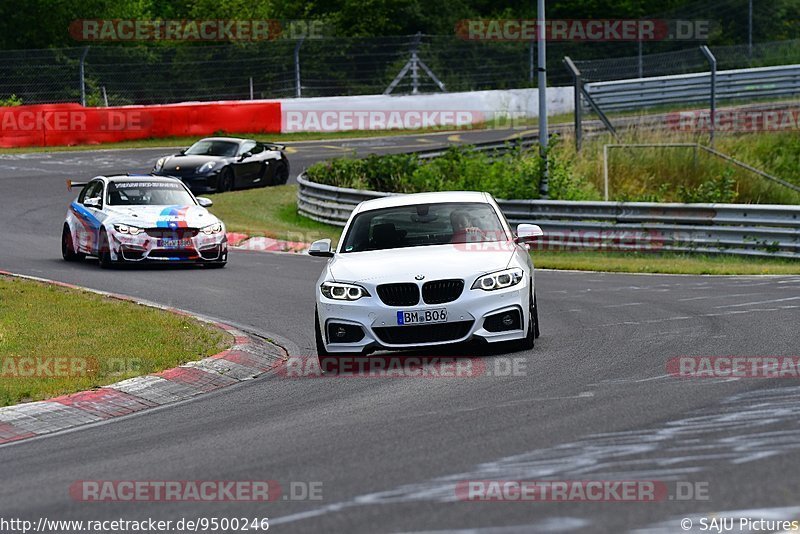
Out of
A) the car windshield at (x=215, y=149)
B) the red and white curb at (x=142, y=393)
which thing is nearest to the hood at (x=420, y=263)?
the red and white curb at (x=142, y=393)

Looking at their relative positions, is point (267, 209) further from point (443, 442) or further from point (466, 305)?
point (443, 442)

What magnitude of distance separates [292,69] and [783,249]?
27215 mm

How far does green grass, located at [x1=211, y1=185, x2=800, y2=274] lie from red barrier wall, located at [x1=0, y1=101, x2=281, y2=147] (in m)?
10.6

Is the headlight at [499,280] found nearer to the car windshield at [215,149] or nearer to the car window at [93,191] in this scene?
the car window at [93,191]

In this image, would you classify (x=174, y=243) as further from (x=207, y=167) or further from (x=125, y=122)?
(x=125, y=122)

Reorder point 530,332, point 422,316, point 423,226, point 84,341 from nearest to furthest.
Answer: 1. point 422,316
2. point 530,332
3. point 423,226
4. point 84,341

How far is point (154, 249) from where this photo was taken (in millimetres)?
20828

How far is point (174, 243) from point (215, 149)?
12547 millimetres

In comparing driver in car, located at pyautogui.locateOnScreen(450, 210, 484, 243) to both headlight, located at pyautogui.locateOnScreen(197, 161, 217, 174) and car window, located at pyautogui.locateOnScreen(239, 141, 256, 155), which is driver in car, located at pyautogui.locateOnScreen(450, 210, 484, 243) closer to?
headlight, located at pyautogui.locateOnScreen(197, 161, 217, 174)

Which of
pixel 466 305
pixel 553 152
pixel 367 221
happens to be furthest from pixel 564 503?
pixel 553 152

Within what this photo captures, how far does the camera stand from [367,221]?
12.9 m

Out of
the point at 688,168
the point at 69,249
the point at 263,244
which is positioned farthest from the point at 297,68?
the point at 69,249

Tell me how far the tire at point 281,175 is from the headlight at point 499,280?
76.3ft

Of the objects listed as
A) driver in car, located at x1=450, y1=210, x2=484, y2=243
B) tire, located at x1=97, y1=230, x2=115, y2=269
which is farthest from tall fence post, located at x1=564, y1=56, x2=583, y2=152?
driver in car, located at x1=450, y1=210, x2=484, y2=243
